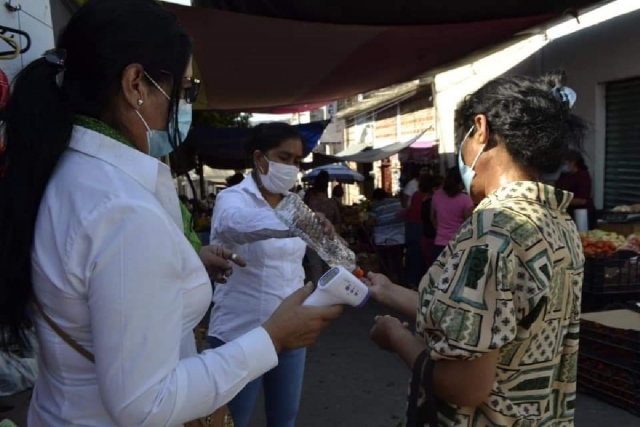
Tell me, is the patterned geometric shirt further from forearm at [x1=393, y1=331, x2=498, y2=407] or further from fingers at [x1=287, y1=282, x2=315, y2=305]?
fingers at [x1=287, y1=282, x2=315, y2=305]

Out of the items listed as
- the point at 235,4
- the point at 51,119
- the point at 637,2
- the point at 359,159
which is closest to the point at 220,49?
the point at 235,4

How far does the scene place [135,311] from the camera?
1.01 metres

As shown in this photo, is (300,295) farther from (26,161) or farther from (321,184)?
(321,184)

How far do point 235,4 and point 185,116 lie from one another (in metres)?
5.61

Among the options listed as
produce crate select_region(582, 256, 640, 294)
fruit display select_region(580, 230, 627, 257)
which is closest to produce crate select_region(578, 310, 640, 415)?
produce crate select_region(582, 256, 640, 294)

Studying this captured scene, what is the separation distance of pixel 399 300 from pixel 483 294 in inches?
24.8

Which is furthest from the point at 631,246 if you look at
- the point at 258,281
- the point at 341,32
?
the point at 258,281

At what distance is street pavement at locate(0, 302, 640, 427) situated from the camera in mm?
4102

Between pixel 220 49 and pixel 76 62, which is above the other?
pixel 220 49

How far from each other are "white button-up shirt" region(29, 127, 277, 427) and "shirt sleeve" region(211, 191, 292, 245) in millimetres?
1258

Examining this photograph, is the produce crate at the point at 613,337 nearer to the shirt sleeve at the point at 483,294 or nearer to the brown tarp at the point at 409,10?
the shirt sleeve at the point at 483,294

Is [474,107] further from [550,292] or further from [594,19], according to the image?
[594,19]

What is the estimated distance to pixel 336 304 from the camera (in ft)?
4.80

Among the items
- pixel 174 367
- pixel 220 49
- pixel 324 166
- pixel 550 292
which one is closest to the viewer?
pixel 174 367
